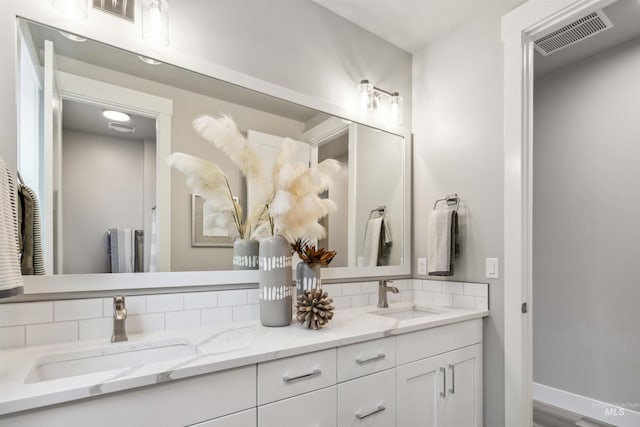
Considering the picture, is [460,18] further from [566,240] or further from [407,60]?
[566,240]

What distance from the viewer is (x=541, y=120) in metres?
2.87

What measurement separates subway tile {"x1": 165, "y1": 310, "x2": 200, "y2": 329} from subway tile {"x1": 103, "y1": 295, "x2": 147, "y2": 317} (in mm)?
100

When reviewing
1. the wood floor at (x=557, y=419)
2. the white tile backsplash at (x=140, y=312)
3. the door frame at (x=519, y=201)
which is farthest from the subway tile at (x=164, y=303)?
the wood floor at (x=557, y=419)

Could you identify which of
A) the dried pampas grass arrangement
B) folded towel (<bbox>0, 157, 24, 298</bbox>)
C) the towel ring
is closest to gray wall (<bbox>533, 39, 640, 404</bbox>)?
the towel ring

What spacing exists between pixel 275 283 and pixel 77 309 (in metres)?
0.70

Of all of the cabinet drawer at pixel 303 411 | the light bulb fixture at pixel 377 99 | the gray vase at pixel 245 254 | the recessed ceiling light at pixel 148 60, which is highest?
the light bulb fixture at pixel 377 99

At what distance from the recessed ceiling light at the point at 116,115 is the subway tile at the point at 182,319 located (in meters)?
0.78

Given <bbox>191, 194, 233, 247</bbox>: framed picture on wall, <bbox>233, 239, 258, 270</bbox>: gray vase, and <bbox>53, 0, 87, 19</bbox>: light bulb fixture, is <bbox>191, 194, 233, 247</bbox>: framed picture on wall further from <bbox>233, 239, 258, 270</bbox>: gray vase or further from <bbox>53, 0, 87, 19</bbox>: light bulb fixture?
<bbox>53, 0, 87, 19</bbox>: light bulb fixture

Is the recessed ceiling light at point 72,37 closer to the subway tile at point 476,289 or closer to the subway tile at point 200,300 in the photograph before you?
the subway tile at point 200,300

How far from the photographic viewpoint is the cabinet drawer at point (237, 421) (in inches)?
39.9

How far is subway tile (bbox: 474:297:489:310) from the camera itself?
6.37 feet

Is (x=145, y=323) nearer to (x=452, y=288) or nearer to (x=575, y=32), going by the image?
(x=452, y=288)

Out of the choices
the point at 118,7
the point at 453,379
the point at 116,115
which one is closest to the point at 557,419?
the point at 453,379

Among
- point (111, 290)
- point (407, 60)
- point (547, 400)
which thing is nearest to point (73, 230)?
point (111, 290)
